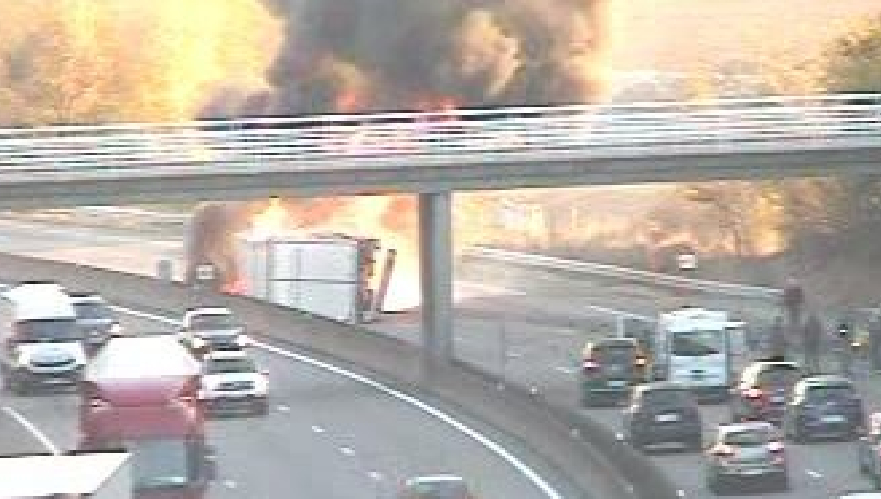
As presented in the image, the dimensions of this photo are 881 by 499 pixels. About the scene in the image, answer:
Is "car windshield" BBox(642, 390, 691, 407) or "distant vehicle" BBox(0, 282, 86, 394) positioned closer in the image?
"car windshield" BBox(642, 390, 691, 407)

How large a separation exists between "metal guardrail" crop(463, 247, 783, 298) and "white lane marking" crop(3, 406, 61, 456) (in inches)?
994

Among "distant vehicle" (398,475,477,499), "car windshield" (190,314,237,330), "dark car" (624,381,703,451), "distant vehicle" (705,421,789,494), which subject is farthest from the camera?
"car windshield" (190,314,237,330)

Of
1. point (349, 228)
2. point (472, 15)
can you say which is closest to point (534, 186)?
point (349, 228)

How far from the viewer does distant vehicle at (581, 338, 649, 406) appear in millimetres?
47656

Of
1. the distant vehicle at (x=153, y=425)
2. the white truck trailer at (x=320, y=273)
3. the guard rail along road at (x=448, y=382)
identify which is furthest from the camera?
the white truck trailer at (x=320, y=273)

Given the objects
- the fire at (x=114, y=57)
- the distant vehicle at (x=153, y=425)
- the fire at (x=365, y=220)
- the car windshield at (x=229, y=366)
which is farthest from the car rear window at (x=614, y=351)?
the fire at (x=114, y=57)

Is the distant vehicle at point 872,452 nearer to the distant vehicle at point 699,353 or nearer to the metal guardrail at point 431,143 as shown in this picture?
the distant vehicle at point 699,353

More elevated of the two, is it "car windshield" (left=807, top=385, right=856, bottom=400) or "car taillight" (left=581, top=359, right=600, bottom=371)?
"car taillight" (left=581, top=359, right=600, bottom=371)

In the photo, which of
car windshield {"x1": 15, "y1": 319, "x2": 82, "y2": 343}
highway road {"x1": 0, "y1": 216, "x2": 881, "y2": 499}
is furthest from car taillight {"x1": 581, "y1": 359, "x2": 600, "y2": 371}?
car windshield {"x1": 15, "y1": 319, "x2": 82, "y2": 343}

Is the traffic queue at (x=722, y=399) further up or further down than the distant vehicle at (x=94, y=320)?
further down

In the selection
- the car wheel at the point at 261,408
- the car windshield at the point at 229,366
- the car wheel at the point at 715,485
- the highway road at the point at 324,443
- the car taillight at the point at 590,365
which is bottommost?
the car wheel at the point at 715,485

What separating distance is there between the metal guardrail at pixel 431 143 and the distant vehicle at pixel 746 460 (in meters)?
14.5

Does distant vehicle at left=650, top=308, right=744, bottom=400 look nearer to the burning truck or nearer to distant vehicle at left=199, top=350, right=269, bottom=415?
distant vehicle at left=199, top=350, right=269, bottom=415

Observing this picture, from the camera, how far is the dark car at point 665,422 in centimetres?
4138
